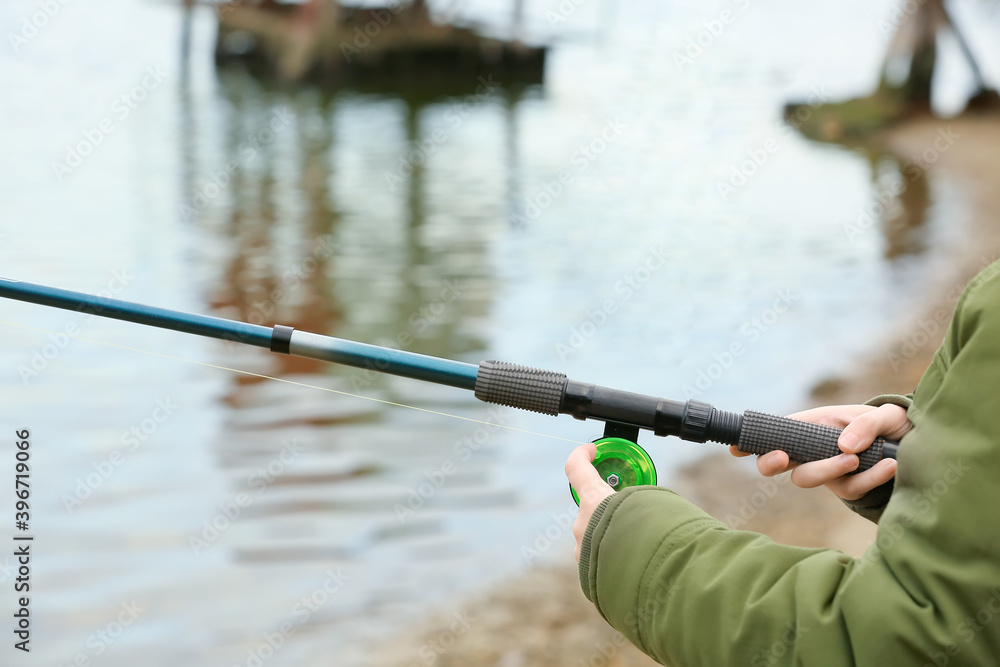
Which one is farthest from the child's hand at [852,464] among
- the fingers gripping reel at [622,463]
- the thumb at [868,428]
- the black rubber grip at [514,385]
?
the black rubber grip at [514,385]

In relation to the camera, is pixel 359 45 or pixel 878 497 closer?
pixel 878 497

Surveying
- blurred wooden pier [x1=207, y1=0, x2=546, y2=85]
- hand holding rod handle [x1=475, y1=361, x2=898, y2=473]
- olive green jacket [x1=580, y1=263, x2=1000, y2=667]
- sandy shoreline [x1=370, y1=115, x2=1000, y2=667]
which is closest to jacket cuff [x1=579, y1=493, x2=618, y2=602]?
olive green jacket [x1=580, y1=263, x2=1000, y2=667]

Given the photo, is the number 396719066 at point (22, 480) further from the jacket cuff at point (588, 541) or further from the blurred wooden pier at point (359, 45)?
the blurred wooden pier at point (359, 45)

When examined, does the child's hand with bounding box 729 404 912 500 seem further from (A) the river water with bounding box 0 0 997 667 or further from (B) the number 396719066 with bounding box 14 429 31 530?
(B) the number 396719066 with bounding box 14 429 31 530

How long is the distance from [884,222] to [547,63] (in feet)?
42.8

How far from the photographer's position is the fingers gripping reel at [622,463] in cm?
103

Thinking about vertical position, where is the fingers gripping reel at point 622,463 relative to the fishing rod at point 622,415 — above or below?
below

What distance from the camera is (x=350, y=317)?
19.6 ft

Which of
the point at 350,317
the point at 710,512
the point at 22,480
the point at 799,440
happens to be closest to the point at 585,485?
the point at 799,440

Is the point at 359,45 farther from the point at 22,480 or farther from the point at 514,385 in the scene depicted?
the point at 514,385

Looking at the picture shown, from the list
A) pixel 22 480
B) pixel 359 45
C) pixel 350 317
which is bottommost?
pixel 22 480

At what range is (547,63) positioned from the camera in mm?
21125

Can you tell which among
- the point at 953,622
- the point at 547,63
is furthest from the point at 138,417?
the point at 547,63

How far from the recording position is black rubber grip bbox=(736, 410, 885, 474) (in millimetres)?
1008
